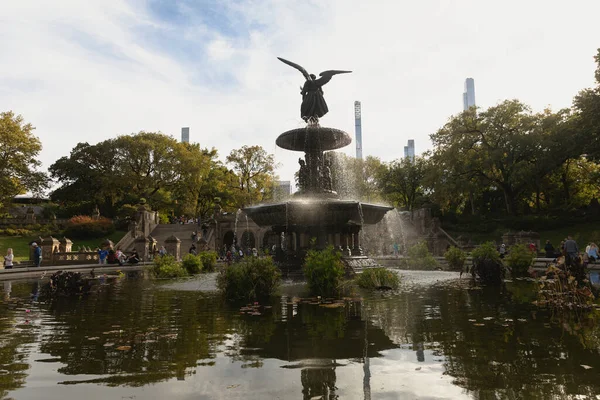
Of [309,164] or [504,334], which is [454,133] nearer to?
[309,164]

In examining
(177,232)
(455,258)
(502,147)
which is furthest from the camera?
(177,232)

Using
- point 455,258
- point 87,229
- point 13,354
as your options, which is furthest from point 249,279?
point 87,229

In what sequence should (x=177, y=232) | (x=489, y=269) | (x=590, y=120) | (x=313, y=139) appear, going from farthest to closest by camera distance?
(x=177, y=232), (x=590, y=120), (x=313, y=139), (x=489, y=269)

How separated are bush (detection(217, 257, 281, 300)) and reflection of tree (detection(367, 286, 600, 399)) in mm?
2160

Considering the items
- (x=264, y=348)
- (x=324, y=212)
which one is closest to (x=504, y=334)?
(x=264, y=348)

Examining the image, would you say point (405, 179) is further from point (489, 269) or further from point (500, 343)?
point (500, 343)

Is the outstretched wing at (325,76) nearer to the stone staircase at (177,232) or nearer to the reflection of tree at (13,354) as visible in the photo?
the reflection of tree at (13,354)

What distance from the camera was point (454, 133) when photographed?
39.6 meters

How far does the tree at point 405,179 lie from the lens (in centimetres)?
5212

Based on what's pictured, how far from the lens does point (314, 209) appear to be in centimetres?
1287

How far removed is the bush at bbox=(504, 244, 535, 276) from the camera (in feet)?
43.9

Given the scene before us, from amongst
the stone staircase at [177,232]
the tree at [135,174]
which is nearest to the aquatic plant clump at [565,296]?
the stone staircase at [177,232]

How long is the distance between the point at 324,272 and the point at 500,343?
14.1 feet

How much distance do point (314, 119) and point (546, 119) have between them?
2973cm
